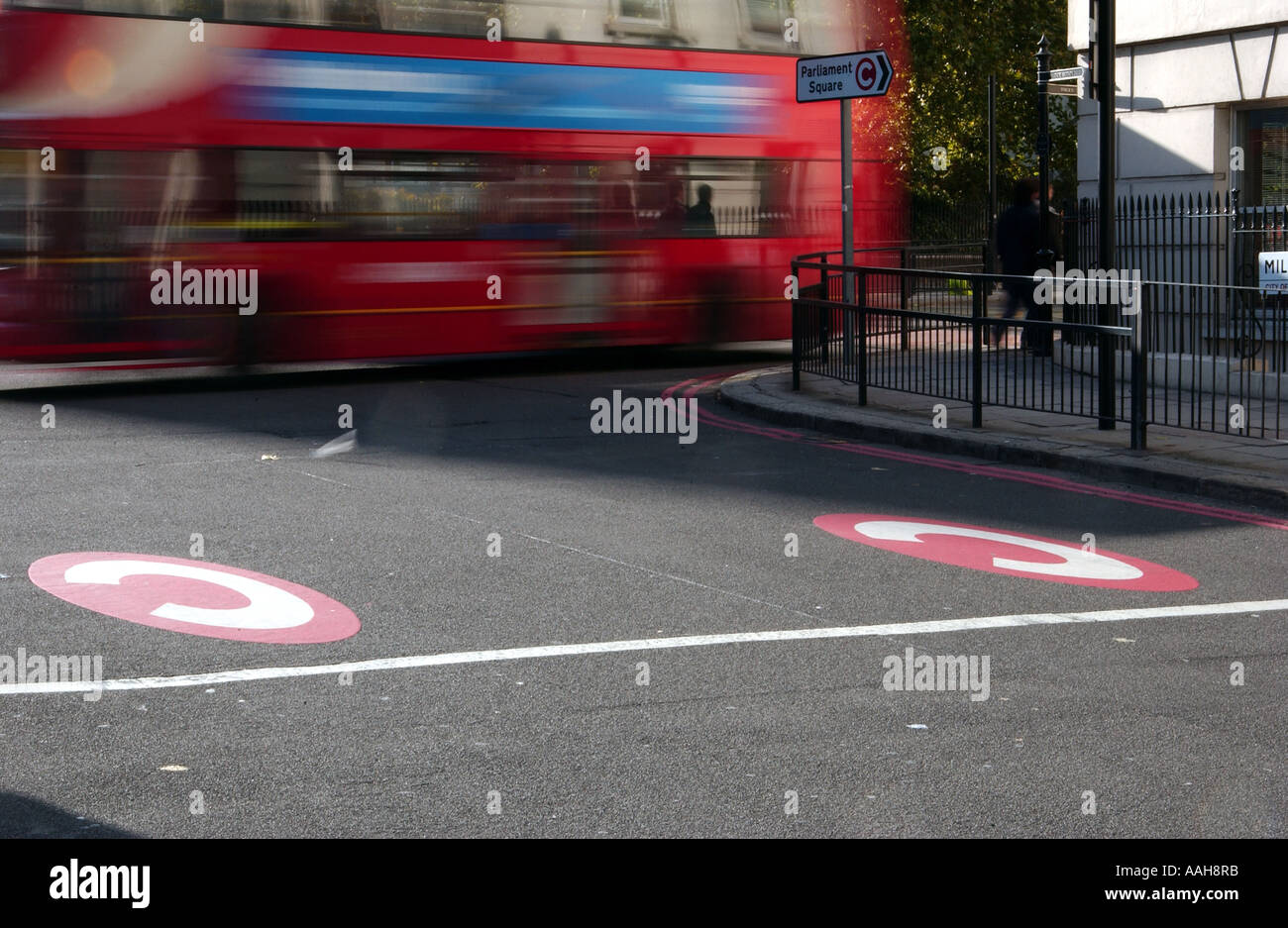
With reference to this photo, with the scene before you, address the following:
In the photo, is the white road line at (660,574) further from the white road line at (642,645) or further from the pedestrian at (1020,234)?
the pedestrian at (1020,234)

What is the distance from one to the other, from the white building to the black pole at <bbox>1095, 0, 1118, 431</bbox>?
382cm

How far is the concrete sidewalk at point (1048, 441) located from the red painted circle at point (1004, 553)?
1.69m

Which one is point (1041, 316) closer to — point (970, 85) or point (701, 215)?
point (701, 215)

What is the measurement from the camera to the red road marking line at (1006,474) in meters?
9.08

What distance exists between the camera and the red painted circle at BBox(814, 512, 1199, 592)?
7535mm

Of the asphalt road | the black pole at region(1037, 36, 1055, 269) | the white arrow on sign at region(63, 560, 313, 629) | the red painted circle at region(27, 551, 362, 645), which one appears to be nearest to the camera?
the asphalt road

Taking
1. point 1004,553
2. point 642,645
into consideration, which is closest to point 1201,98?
point 1004,553

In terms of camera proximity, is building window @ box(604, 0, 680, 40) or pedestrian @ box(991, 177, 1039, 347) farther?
pedestrian @ box(991, 177, 1039, 347)

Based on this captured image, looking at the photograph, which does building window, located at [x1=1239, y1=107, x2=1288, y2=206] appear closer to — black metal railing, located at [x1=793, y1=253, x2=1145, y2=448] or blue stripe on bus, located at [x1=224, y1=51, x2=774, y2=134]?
black metal railing, located at [x1=793, y1=253, x2=1145, y2=448]

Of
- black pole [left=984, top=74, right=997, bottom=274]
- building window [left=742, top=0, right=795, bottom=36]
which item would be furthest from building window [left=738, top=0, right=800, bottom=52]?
black pole [left=984, top=74, right=997, bottom=274]

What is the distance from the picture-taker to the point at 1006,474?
10.6m

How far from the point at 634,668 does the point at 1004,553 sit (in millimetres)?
2807

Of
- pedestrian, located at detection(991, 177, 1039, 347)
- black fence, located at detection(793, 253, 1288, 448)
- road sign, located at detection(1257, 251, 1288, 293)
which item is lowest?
black fence, located at detection(793, 253, 1288, 448)

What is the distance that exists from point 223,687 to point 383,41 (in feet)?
37.8
